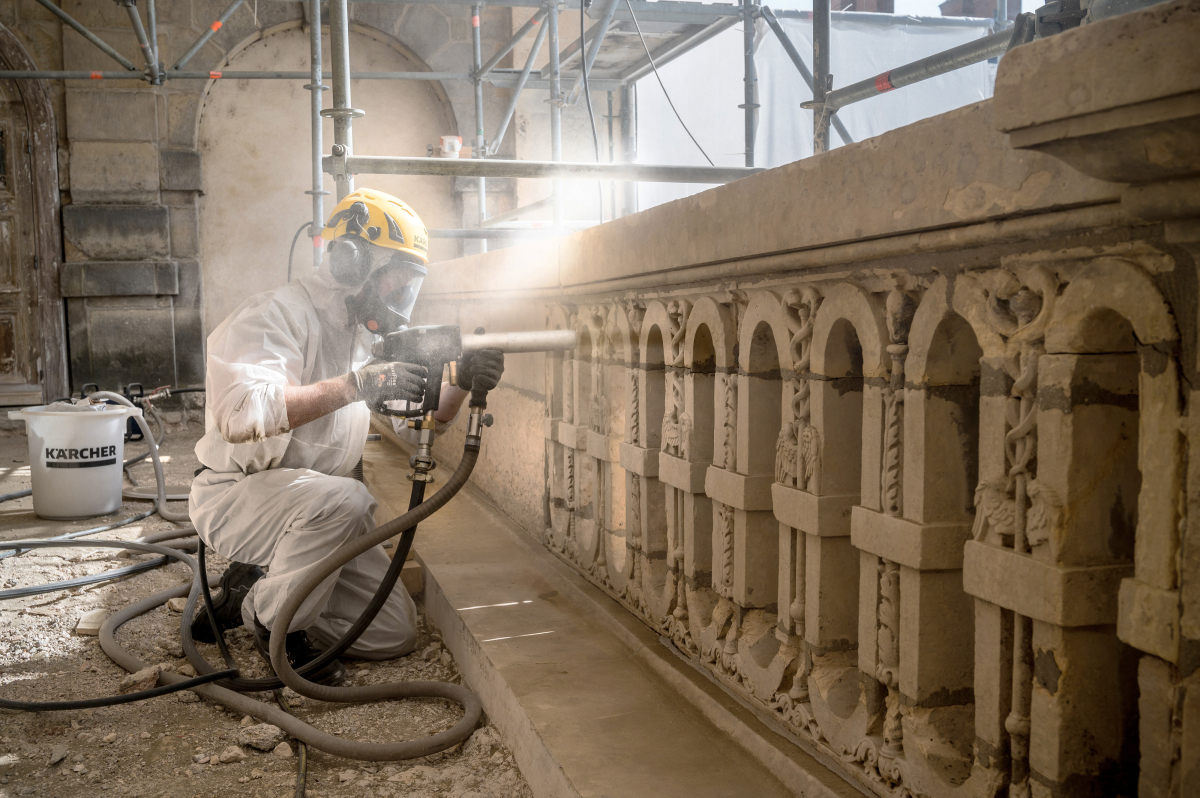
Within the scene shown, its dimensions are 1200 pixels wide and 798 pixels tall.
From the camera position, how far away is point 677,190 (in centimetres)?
905

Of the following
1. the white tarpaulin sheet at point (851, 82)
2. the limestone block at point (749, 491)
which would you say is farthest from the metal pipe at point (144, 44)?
the limestone block at point (749, 491)

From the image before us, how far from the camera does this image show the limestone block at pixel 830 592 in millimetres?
1913

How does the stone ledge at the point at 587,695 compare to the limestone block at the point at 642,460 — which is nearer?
the stone ledge at the point at 587,695

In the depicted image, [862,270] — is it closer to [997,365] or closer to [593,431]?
[997,365]

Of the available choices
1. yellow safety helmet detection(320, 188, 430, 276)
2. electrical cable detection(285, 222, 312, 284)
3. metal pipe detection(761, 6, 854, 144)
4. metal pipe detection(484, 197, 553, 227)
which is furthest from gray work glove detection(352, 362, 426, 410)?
electrical cable detection(285, 222, 312, 284)

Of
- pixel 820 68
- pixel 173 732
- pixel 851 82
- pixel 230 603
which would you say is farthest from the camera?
pixel 851 82

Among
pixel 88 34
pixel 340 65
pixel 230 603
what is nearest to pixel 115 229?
pixel 88 34

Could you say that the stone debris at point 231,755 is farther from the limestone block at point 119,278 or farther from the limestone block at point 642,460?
the limestone block at point 119,278

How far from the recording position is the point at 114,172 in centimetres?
859

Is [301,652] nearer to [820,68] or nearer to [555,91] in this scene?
[820,68]

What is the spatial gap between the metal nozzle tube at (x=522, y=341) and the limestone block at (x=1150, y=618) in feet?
6.35

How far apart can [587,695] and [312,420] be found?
124cm

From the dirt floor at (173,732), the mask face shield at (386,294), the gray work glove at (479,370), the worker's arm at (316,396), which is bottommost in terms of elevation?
the dirt floor at (173,732)

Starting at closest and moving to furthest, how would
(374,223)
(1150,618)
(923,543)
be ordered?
(1150,618) → (923,543) → (374,223)
